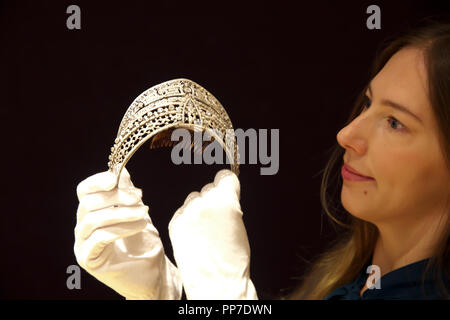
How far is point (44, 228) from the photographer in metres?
1.64

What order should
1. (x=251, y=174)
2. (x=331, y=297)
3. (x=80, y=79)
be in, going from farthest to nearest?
1. (x=251, y=174)
2. (x=80, y=79)
3. (x=331, y=297)

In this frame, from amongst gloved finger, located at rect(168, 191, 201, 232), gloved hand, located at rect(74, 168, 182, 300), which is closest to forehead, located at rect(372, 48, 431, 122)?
gloved finger, located at rect(168, 191, 201, 232)

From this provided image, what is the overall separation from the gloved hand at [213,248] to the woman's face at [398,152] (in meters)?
0.25

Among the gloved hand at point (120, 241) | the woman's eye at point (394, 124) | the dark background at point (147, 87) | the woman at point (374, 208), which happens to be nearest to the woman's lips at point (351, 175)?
the woman at point (374, 208)

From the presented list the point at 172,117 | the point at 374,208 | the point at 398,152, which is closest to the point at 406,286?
the point at 374,208

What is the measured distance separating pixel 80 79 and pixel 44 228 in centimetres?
45

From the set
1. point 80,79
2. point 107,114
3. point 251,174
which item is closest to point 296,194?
point 251,174

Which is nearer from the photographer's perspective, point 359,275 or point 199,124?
point 199,124

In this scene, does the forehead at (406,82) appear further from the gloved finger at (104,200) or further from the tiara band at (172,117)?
the gloved finger at (104,200)

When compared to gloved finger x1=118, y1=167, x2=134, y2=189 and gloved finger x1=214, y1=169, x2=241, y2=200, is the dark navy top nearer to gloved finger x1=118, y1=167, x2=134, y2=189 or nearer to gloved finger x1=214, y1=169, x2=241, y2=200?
gloved finger x1=214, y1=169, x2=241, y2=200

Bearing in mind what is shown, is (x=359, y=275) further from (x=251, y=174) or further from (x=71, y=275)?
(x=71, y=275)

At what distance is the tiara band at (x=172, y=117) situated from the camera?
110cm

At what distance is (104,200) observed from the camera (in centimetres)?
109

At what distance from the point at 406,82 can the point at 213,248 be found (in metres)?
0.49
